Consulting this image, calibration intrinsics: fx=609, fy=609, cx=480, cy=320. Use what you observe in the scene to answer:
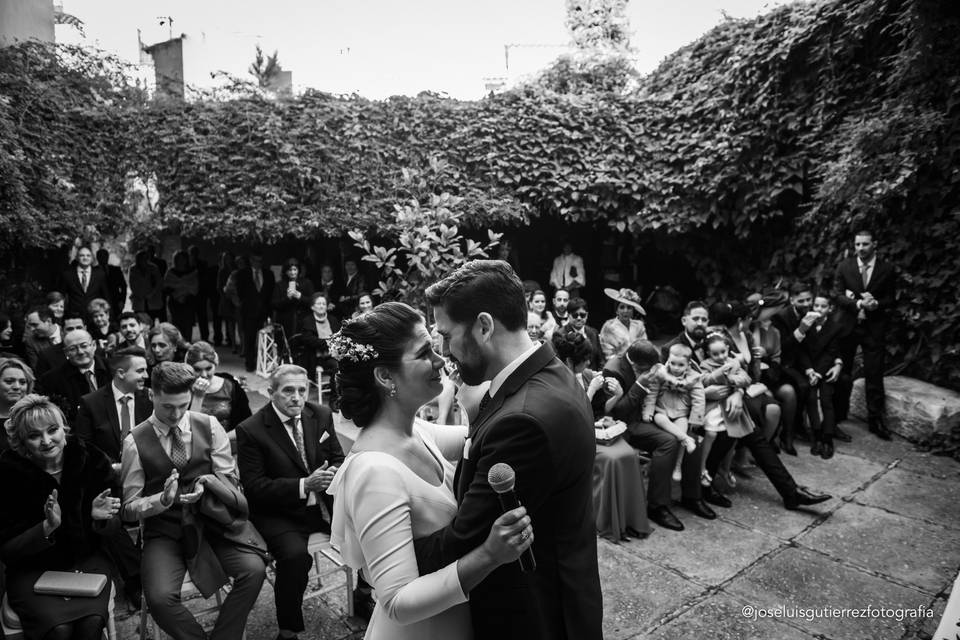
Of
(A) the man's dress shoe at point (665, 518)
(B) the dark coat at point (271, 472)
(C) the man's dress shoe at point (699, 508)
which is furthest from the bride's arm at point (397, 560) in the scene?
(C) the man's dress shoe at point (699, 508)

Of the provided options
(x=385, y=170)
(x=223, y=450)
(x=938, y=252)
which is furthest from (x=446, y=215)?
(x=938, y=252)

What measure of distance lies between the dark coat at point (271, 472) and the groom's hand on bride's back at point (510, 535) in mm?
2425

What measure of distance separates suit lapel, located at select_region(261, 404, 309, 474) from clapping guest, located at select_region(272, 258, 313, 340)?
434cm

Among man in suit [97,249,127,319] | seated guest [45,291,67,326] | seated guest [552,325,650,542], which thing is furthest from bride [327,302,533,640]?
man in suit [97,249,127,319]

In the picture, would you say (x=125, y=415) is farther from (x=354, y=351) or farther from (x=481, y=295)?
(x=481, y=295)

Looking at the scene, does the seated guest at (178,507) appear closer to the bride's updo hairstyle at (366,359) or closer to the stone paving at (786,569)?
the stone paving at (786,569)

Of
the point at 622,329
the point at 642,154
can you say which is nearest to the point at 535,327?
the point at 622,329

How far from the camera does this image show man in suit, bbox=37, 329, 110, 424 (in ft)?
15.4

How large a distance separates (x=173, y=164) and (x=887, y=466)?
9557mm

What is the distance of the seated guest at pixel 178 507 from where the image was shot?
314 cm

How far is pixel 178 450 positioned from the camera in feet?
11.3

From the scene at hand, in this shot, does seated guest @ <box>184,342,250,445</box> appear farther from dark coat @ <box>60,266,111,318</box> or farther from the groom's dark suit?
dark coat @ <box>60,266,111,318</box>

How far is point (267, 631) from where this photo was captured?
3549 mm

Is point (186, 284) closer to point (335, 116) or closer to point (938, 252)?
point (335, 116)
